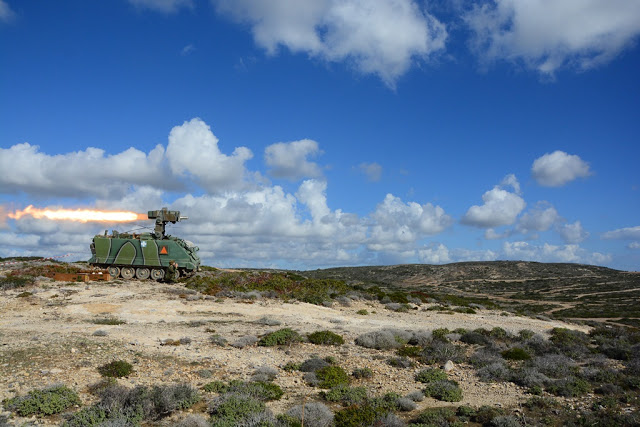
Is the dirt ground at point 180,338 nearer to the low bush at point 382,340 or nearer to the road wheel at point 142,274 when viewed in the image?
the low bush at point 382,340

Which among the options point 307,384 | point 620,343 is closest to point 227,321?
point 307,384

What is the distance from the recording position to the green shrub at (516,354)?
14398 mm

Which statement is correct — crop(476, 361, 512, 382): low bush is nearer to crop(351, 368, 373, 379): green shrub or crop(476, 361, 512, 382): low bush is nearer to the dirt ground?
the dirt ground

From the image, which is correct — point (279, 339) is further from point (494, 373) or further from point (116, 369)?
point (494, 373)

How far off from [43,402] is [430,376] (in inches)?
392

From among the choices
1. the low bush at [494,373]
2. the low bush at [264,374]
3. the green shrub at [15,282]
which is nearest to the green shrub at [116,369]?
the low bush at [264,374]

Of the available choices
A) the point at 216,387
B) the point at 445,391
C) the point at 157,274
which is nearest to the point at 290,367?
the point at 216,387

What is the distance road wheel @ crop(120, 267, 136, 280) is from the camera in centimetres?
3591

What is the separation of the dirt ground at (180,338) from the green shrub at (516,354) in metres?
2.22

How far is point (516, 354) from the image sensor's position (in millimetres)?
14469

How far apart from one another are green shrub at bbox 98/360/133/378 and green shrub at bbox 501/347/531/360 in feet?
41.1

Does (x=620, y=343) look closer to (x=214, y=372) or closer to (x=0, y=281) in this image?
(x=214, y=372)

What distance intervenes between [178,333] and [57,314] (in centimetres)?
769

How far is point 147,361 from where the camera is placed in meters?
12.2
